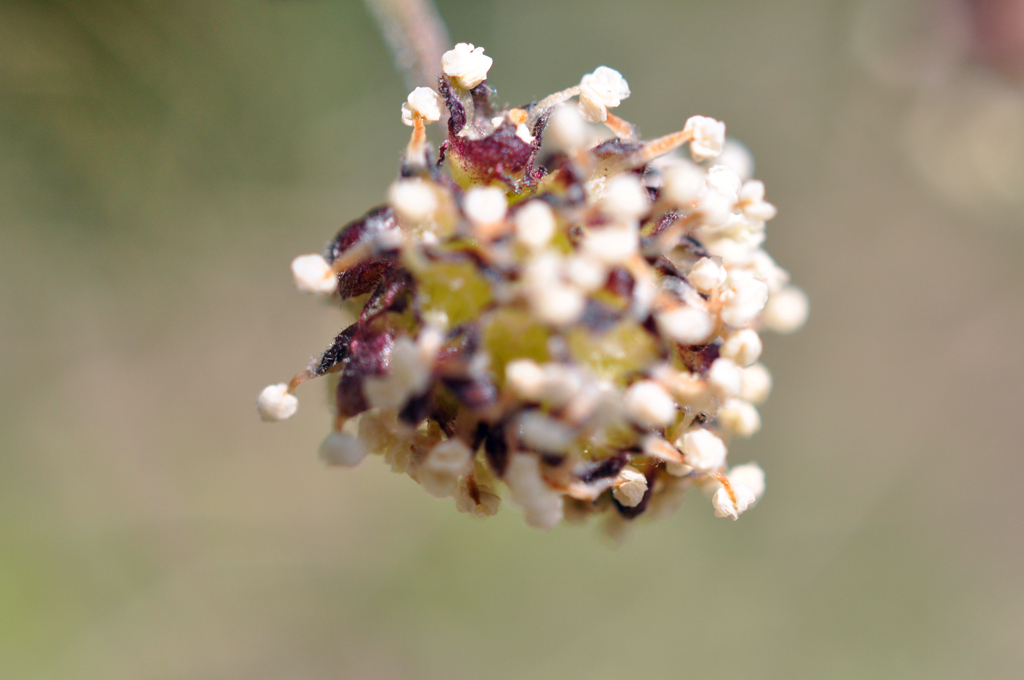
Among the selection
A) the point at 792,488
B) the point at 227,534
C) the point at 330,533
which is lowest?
the point at 792,488

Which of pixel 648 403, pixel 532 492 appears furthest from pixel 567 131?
pixel 532 492

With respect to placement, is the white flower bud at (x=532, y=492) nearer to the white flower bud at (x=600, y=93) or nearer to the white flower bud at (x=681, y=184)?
the white flower bud at (x=681, y=184)

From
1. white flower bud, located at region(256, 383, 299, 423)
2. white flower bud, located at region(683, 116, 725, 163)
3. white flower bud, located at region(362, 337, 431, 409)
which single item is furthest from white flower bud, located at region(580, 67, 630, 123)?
white flower bud, located at region(256, 383, 299, 423)

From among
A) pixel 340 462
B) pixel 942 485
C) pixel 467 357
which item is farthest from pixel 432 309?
pixel 942 485

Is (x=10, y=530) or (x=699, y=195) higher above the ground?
(x=10, y=530)

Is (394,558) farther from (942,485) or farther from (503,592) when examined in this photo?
(942,485)

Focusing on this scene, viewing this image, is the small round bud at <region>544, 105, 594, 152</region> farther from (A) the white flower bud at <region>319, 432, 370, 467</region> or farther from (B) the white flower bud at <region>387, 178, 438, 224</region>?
(A) the white flower bud at <region>319, 432, 370, 467</region>
